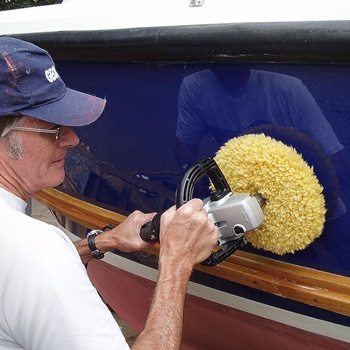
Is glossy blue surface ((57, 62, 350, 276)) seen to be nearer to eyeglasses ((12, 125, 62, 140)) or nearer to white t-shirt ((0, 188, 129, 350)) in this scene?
eyeglasses ((12, 125, 62, 140))

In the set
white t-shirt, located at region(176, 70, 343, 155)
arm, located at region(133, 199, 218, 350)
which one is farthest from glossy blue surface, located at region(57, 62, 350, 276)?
arm, located at region(133, 199, 218, 350)

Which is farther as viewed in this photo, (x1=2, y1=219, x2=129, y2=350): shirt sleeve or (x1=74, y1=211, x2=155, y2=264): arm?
(x1=74, y1=211, x2=155, y2=264): arm

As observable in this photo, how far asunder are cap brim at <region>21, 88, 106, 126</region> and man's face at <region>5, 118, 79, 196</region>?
26 mm

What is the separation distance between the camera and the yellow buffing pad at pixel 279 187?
1.28 m

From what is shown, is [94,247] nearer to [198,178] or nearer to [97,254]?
[97,254]

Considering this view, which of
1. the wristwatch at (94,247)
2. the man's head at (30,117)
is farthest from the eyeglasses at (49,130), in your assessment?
the wristwatch at (94,247)

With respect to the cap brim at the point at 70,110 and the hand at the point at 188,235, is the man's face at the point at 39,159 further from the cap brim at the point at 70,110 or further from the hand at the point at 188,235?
the hand at the point at 188,235

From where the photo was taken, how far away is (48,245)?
99cm

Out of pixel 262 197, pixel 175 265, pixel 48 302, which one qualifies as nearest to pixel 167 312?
pixel 175 265

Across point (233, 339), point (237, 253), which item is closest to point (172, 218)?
point (237, 253)

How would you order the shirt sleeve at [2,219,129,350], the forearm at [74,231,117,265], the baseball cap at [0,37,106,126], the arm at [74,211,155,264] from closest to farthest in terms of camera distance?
the shirt sleeve at [2,219,129,350]
the baseball cap at [0,37,106,126]
the arm at [74,211,155,264]
the forearm at [74,231,117,265]

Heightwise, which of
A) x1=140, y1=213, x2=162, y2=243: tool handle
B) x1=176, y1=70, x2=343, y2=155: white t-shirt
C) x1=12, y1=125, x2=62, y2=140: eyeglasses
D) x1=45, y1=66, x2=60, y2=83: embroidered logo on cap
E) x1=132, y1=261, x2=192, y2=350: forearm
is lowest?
x1=140, y1=213, x2=162, y2=243: tool handle

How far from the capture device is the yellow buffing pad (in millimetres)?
1275

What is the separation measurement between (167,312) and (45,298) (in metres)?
0.24
